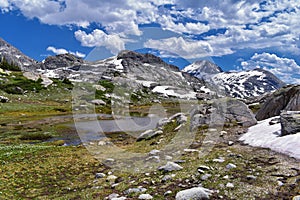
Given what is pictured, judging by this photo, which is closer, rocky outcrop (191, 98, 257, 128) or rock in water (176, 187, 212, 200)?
rock in water (176, 187, 212, 200)

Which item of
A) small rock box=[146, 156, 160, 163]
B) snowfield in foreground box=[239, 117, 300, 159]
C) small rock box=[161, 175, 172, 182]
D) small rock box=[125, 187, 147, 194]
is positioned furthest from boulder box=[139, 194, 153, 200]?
snowfield in foreground box=[239, 117, 300, 159]

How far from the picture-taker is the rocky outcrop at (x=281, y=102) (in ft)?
96.0

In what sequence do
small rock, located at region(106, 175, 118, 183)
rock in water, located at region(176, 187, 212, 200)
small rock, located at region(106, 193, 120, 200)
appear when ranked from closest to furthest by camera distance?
rock in water, located at region(176, 187, 212, 200)
small rock, located at region(106, 193, 120, 200)
small rock, located at region(106, 175, 118, 183)

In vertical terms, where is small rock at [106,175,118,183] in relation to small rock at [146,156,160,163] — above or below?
below

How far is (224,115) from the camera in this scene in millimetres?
34812

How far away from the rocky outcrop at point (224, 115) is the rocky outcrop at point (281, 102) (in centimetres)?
277

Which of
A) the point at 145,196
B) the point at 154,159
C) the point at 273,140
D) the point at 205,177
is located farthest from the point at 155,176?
the point at 273,140

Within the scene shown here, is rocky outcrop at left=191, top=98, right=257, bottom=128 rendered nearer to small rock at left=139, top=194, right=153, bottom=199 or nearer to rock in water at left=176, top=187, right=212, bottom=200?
small rock at left=139, top=194, right=153, bottom=199

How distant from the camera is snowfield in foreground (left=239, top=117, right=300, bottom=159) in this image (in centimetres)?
1749

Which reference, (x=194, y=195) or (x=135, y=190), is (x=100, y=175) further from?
(x=194, y=195)

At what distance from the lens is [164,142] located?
96.6 ft

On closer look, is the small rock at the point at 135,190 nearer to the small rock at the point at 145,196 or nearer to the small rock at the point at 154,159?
the small rock at the point at 145,196

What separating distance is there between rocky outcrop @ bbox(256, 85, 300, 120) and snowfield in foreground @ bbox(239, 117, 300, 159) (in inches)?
240

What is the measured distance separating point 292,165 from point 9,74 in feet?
636
